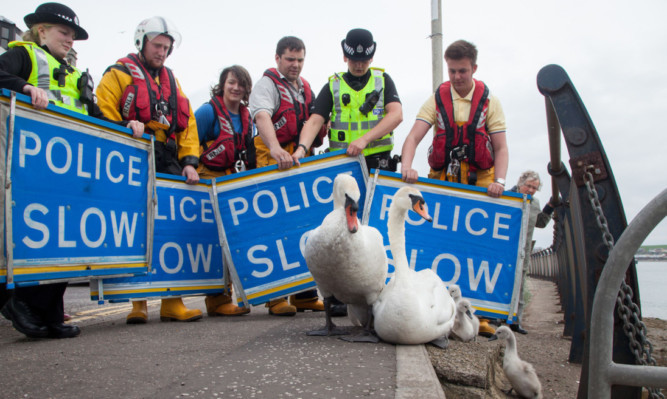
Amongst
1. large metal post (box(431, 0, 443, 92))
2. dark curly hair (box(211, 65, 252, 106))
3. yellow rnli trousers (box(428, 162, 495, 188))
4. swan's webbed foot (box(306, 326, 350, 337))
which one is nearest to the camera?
swan's webbed foot (box(306, 326, 350, 337))

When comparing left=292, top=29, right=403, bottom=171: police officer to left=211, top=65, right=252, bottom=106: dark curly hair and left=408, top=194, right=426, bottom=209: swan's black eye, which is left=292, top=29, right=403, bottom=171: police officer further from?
left=408, top=194, right=426, bottom=209: swan's black eye

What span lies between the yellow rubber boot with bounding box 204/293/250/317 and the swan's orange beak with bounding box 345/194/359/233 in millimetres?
2730

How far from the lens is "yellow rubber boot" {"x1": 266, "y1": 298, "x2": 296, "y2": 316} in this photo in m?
5.75

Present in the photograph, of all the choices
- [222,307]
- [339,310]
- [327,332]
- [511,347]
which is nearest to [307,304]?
[339,310]

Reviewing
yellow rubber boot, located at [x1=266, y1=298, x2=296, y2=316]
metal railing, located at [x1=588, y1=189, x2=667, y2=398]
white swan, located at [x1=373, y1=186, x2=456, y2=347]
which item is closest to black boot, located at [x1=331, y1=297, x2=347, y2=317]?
yellow rubber boot, located at [x1=266, y1=298, x2=296, y2=316]

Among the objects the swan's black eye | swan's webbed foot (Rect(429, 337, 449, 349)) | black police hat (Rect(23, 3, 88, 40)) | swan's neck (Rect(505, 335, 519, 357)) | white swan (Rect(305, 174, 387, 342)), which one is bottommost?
swan's neck (Rect(505, 335, 519, 357))

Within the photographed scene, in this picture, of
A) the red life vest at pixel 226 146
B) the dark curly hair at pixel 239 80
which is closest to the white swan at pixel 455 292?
the red life vest at pixel 226 146

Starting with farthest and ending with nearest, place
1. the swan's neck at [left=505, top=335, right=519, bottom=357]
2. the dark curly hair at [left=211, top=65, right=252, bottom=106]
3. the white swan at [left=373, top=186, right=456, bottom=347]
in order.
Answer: the dark curly hair at [left=211, top=65, right=252, bottom=106], the swan's neck at [left=505, top=335, right=519, bottom=357], the white swan at [left=373, top=186, right=456, bottom=347]

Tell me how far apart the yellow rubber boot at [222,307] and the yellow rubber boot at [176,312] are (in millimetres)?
514

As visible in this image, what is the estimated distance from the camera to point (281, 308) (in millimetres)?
5770

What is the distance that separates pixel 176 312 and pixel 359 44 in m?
3.30

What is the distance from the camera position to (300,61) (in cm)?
604

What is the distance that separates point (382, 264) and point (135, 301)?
282 cm

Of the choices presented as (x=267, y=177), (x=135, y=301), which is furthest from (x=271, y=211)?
(x=135, y=301)
